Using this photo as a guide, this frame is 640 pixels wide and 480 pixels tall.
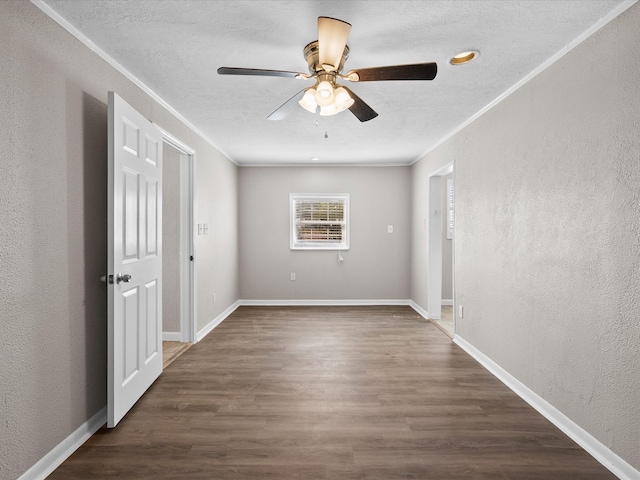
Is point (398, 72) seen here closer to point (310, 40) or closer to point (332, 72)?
point (332, 72)

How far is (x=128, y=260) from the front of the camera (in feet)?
7.70

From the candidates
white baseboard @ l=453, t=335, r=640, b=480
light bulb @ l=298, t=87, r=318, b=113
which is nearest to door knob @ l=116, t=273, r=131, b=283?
light bulb @ l=298, t=87, r=318, b=113

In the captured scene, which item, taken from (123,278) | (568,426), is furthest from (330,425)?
(123,278)

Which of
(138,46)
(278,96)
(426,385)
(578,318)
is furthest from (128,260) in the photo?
(578,318)

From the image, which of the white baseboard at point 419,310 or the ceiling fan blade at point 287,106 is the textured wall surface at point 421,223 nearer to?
the white baseboard at point 419,310

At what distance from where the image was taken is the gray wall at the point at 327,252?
6.11 m

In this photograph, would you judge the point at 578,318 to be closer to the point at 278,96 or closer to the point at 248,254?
the point at 278,96

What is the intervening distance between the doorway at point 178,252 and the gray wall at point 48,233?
4.87 feet

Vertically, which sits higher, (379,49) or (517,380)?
(379,49)

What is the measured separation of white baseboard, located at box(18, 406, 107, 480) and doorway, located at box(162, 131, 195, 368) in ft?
4.72

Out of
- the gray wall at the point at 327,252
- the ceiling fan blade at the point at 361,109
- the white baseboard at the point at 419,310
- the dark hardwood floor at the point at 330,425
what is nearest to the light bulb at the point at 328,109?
the ceiling fan blade at the point at 361,109

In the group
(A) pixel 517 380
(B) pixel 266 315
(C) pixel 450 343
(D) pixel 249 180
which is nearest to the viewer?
(A) pixel 517 380

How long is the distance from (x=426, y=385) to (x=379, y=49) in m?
2.50

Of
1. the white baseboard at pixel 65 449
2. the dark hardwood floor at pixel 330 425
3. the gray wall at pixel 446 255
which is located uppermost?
the gray wall at pixel 446 255
